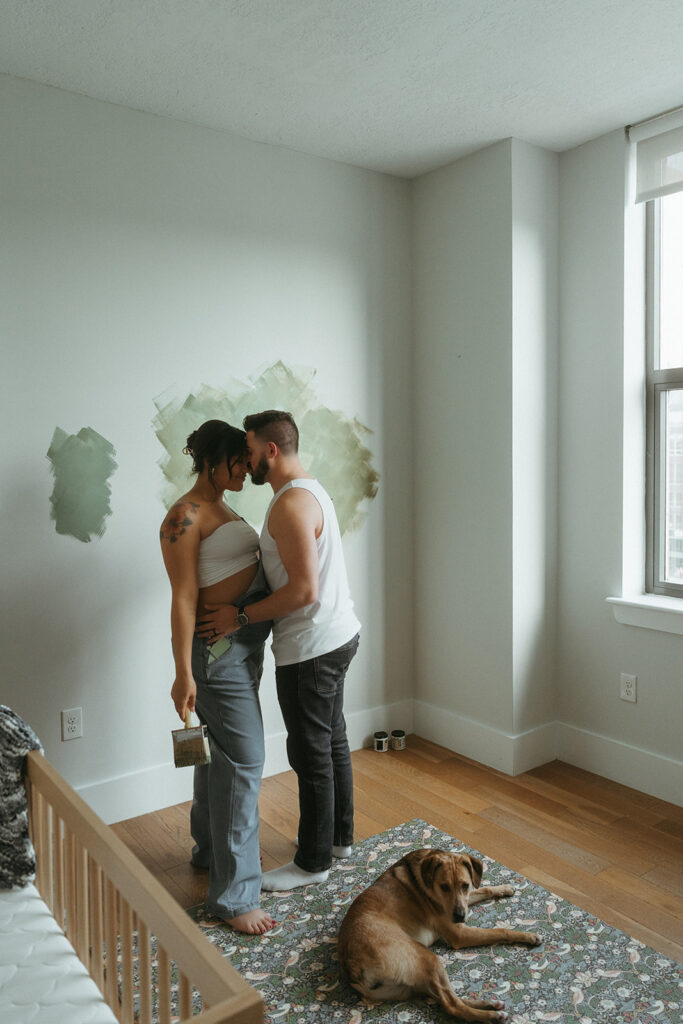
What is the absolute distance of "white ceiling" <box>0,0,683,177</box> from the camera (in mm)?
2029

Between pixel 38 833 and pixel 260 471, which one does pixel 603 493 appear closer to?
pixel 260 471

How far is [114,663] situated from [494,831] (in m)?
1.41

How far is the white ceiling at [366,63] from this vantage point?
203 centimetres

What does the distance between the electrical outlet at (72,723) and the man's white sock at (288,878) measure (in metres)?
0.79

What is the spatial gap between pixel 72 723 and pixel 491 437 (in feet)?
6.09

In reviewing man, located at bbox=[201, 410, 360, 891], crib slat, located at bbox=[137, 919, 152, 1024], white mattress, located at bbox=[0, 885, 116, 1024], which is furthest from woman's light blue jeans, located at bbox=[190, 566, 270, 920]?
crib slat, located at bbox=[137, 919, 152, 1024]

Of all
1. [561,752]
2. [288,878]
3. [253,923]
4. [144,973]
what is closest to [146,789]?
[288,878]

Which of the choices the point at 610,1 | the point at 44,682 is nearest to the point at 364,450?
the point at 44,682

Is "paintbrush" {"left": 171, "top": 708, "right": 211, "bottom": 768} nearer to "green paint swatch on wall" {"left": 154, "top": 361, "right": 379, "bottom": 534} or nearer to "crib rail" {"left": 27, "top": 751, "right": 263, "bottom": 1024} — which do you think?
"crib rail" {"left": 27, "top": 751, "right": 263, "bottom": 1024}

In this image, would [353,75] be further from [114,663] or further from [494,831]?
[494,831]

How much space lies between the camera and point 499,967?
1.90 m

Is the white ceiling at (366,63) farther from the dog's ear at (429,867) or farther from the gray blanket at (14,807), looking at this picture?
the dog's ear at (429,867)

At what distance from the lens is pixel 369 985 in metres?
1.75

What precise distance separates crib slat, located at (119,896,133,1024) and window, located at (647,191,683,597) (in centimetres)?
229
